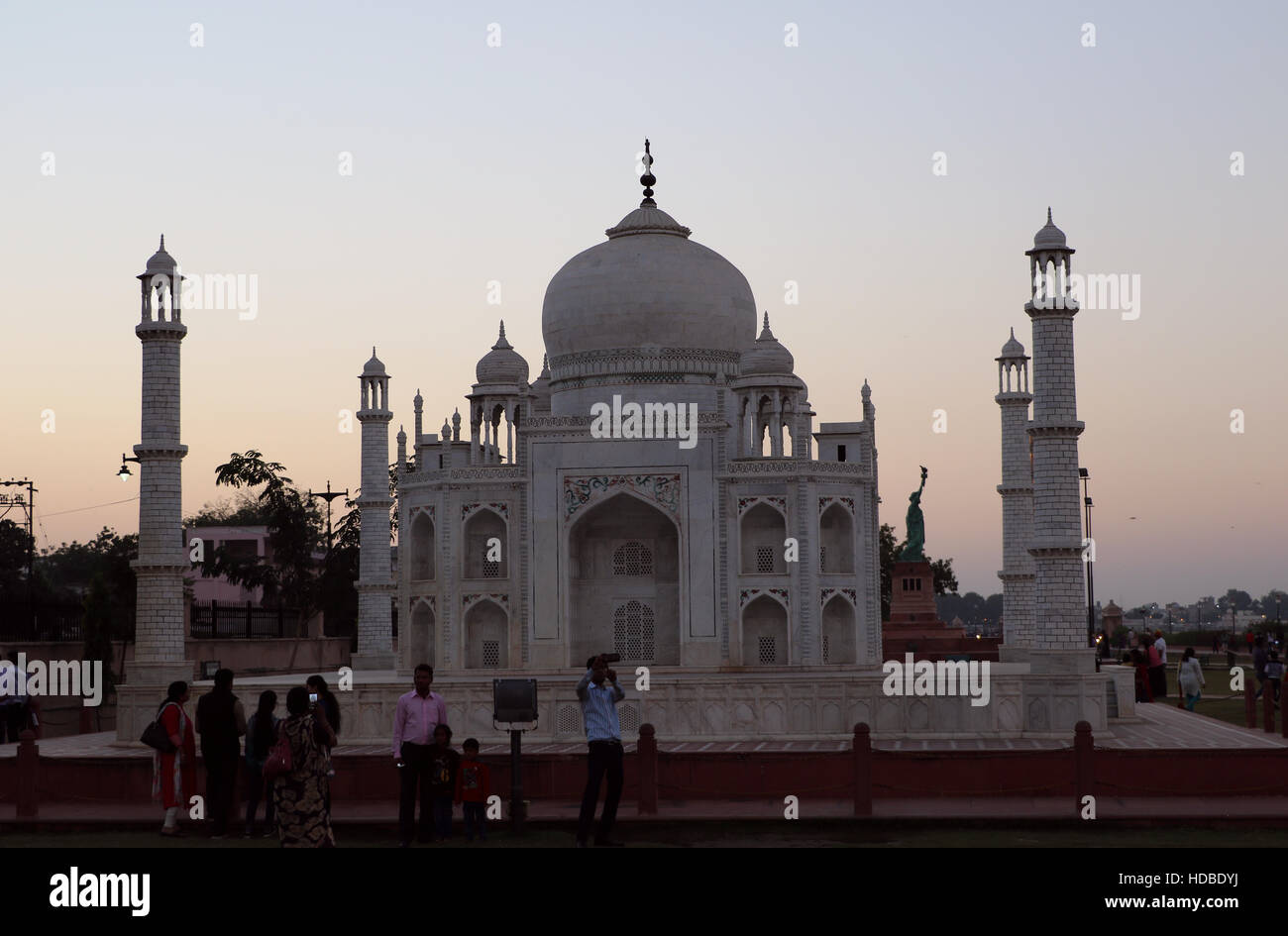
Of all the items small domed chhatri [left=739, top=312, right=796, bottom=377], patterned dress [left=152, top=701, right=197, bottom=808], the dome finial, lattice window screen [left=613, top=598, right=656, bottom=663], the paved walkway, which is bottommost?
the paved walkway

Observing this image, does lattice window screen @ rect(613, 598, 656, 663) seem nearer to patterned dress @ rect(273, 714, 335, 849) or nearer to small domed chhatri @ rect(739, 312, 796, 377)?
small domed chhatri @ rect(739, 312, 796, 377)

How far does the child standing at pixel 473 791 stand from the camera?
14.3 meters

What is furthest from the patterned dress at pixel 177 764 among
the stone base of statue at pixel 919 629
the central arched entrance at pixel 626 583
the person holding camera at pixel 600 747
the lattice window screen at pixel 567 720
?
the stone base of statue at pixel 919 629

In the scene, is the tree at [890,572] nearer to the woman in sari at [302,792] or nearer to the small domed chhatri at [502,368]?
the small domed chhatri at [502,368]

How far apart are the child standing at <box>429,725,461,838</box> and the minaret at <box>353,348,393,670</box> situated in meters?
22.1

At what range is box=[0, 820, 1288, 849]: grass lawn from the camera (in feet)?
43.8

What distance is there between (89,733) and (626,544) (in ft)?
38.1

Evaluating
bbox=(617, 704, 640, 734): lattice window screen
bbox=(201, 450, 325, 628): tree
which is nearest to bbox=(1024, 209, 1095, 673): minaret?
bbox=(617, 704, 640, 734): lattice window screen

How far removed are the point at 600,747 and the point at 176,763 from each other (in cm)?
410

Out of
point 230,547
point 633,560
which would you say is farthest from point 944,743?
point 230,547

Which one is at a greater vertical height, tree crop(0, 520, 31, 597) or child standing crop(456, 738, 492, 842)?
tree crop(0, 520, 31, 597)

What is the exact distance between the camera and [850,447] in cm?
3447

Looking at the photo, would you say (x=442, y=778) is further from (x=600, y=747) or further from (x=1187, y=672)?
(x=1187, y=672)
